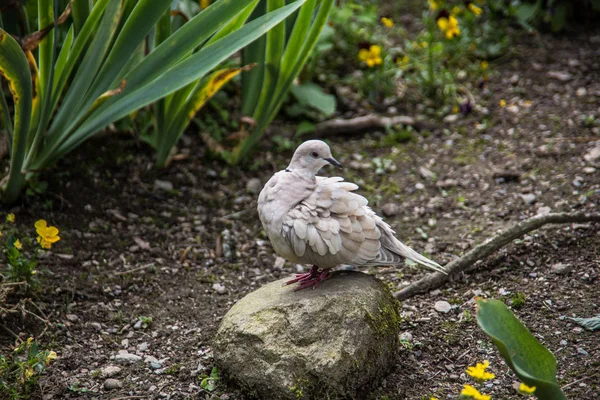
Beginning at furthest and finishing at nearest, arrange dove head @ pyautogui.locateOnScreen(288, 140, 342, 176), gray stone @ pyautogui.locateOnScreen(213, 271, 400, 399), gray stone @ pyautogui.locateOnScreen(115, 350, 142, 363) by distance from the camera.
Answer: gray stone @ pyautogui.locateOnScreen(115, 350, 142, 363), dove head @ pyautogui.locateOnScreen(288, 140, 342, 176), gray stone @ pyautogui.locateOnScreen(213, 271, 400, 399)

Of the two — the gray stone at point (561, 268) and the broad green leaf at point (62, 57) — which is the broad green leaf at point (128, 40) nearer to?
the broad green leaf at point (62, 57)

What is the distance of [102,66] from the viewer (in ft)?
10.4

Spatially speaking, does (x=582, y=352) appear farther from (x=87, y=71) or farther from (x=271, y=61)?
(x=87, y=71)

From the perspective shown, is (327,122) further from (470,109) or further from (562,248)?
(562,248)

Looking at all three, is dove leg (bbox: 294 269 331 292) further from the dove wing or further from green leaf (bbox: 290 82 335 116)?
green leaf (bbox: 290 82 335 116)

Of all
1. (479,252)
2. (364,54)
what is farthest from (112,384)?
(364,54)

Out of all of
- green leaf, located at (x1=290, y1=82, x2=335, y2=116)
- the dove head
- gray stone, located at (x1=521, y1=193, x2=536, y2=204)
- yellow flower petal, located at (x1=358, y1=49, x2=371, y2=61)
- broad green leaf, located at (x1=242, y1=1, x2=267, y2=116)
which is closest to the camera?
the dove head

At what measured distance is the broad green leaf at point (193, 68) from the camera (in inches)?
114

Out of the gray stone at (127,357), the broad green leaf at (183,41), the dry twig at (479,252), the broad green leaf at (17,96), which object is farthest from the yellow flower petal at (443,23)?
the gray stone at (127,357)

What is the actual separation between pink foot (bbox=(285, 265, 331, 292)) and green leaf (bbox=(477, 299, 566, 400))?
0.69 metres

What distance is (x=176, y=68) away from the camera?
2.98m

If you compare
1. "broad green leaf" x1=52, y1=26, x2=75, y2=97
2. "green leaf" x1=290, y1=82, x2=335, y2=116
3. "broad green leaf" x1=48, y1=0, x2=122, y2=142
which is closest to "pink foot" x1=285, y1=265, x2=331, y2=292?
"broad green leaf" x1=48, y1=0, x2=122, y2=142

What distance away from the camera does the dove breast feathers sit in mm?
2523

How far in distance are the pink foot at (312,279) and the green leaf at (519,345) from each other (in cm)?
69
